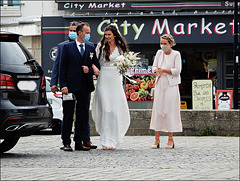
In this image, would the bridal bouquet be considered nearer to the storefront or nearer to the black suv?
the black suv

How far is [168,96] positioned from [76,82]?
1.70 metres

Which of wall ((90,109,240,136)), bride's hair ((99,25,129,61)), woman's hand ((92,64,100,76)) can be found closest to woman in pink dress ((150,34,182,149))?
bride's hair ((99,25,129,61))

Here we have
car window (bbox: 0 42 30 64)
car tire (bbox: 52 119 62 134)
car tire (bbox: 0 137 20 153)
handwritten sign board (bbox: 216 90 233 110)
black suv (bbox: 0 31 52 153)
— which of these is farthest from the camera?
handwritten sign board (bbox: 216 90 233 110)

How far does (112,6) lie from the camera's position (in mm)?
21969

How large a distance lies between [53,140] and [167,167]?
191 inches

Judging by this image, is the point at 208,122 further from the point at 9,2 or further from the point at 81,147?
the point at 9,2

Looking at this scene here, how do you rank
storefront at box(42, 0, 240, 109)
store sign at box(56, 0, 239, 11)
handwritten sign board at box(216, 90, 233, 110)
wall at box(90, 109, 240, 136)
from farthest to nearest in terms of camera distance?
store sign at box(56, 0, 239, 11), storefront at box(42, 0, 240, 109), handwritten sign board at box(216, 90, 233, 110), wall at box(90, 109, 240, 136)

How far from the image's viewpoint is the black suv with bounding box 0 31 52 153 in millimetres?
8023

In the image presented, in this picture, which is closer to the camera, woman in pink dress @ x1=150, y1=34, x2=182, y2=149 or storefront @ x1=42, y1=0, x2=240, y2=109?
woman in pink dress @ x1=150, y1=34, x2=182, y2=149

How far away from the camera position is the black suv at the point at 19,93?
8023 millimetres

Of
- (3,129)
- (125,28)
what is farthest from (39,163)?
(125,28)

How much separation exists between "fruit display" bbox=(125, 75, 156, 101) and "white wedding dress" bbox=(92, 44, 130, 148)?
31.1ft

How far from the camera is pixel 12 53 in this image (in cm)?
847

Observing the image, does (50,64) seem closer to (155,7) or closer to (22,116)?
(155,7)
